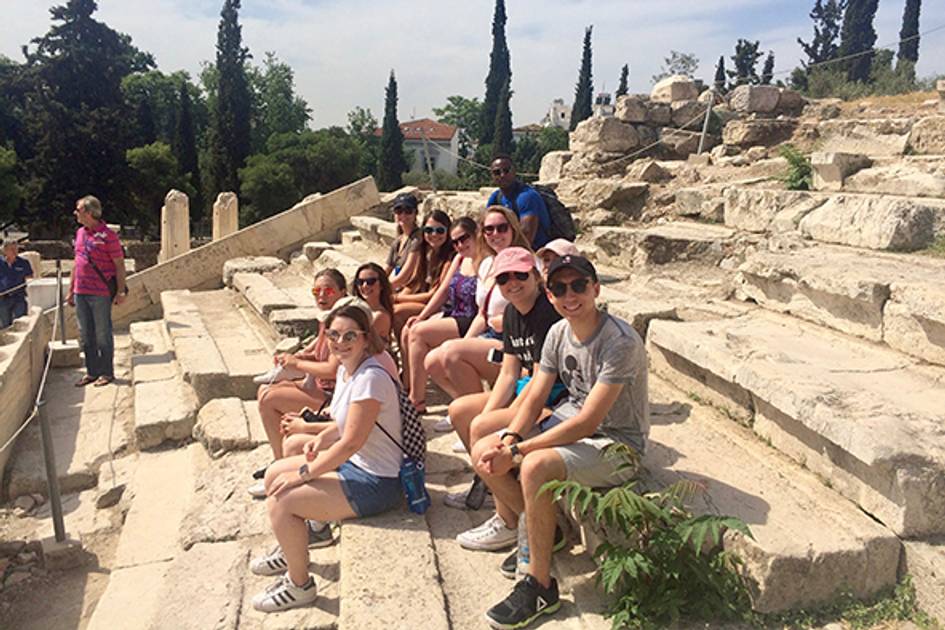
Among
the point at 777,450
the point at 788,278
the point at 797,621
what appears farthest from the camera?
the point at 788,278

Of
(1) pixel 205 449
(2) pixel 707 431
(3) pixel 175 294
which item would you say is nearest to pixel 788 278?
(2) pixel 707 431

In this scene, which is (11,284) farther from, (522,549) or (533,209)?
(522,549)

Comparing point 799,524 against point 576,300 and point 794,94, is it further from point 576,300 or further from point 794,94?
point 794,94

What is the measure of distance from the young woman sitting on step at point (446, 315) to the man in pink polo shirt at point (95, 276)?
3.49m

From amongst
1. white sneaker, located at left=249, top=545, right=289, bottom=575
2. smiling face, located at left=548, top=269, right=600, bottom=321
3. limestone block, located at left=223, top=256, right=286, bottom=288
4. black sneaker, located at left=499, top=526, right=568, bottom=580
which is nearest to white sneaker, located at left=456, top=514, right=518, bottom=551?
black sneaker, located at left=499, top=526, right=568, bottom=580

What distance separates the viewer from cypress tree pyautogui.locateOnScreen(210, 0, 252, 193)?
3594 centimetres

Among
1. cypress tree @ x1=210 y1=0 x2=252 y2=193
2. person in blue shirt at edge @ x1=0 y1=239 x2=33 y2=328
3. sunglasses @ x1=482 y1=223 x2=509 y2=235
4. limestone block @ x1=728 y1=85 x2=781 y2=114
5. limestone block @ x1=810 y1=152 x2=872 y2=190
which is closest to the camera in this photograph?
sunglasses @ x1=482 y1=223 x2=509 y2=235

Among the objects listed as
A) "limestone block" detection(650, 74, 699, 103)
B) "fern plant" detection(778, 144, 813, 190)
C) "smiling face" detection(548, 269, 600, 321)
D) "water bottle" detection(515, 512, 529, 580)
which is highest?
"limestone block" detection(650, 74, 699, 103)

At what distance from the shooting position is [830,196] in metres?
6.14

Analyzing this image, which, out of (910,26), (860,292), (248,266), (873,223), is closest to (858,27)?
(910,26)

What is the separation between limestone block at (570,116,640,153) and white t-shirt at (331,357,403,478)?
30.1 feet

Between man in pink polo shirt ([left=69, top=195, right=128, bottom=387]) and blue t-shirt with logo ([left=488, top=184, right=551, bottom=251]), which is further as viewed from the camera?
man in pink polo shirt ([left=69, top=195, right=128, bottom=387])

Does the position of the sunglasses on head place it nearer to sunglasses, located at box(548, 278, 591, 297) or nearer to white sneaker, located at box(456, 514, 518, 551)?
white sneaker, located at box(456, 514, 518, 551)

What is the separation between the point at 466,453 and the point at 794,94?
36.7 ft
